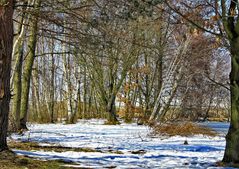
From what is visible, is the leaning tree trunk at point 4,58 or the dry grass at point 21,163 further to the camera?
the leaning tree trunk at point 4,58

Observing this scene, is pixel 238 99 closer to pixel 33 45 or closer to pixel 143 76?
pixel 33 45

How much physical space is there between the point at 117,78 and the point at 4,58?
18926 mm

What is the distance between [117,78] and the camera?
24938mm

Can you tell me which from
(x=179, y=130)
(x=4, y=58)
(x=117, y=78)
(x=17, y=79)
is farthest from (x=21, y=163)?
(x=117, y=78)

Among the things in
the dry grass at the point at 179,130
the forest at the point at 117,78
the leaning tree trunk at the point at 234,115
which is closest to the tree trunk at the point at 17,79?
the forest at the point at 117,78

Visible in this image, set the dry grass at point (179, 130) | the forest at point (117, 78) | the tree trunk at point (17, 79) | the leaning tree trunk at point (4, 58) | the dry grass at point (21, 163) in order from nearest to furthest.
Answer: the dry grass at point (21, 163) → the leaning tree trunk at point (4, 58) → the forest at point (117, 78) → the tree trunk at point (17, 79) → the dry grass at point (179, 130)

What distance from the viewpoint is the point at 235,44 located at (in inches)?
271

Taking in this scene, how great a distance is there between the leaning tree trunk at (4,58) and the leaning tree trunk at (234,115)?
3.74 metres

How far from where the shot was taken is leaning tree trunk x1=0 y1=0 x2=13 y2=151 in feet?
19.9

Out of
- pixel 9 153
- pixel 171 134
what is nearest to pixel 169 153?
pixel 9 153

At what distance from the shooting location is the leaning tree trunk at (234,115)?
679 cm

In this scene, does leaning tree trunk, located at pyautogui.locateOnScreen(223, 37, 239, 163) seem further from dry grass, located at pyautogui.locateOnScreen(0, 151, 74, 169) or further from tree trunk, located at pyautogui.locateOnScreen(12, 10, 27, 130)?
tree trunk, located at pyautogui.locateOnScreen(12, 10, 27, 130)

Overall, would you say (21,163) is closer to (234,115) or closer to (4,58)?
(4,58)

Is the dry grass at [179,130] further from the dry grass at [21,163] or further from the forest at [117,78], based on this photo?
the dry grass at [21,163]
